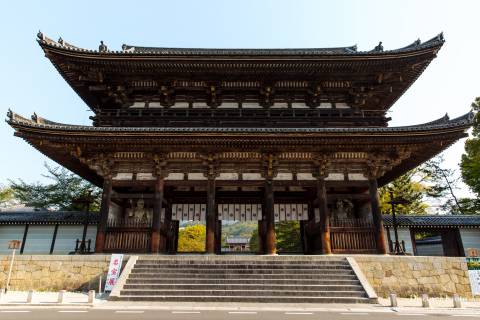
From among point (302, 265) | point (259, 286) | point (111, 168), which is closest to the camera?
point (259, 286)

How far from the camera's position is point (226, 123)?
49.1ft

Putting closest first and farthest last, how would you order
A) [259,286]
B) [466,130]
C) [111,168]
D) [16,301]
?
[16,301] → [259,286] → [466,130] → [111,168]

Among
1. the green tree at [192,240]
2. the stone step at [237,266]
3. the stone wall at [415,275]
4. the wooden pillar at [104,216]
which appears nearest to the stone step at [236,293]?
the stone step at [237,266]

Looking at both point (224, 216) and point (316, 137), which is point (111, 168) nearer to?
point (224, 216)

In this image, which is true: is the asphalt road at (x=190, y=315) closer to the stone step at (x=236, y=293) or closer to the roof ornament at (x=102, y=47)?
the stone step at (x=236, y=293)

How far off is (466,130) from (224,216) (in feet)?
40.6

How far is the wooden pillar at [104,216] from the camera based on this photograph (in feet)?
42.4

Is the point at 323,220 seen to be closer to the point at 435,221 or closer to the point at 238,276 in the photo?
the point at 238,276

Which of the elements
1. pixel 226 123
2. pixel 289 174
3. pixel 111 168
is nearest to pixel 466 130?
pixel 289 174

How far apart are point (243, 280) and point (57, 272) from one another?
7.76 m

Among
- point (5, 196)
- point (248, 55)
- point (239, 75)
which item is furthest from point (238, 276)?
point (5, 196)

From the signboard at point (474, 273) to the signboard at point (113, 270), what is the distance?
46.0 feet

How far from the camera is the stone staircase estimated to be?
9.87m

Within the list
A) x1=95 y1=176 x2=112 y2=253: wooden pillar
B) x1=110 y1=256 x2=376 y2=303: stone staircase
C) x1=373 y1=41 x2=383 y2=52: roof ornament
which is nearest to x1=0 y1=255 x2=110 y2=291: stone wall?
x1=95 y1=176 x2=112 y2=253: wooden pillar
